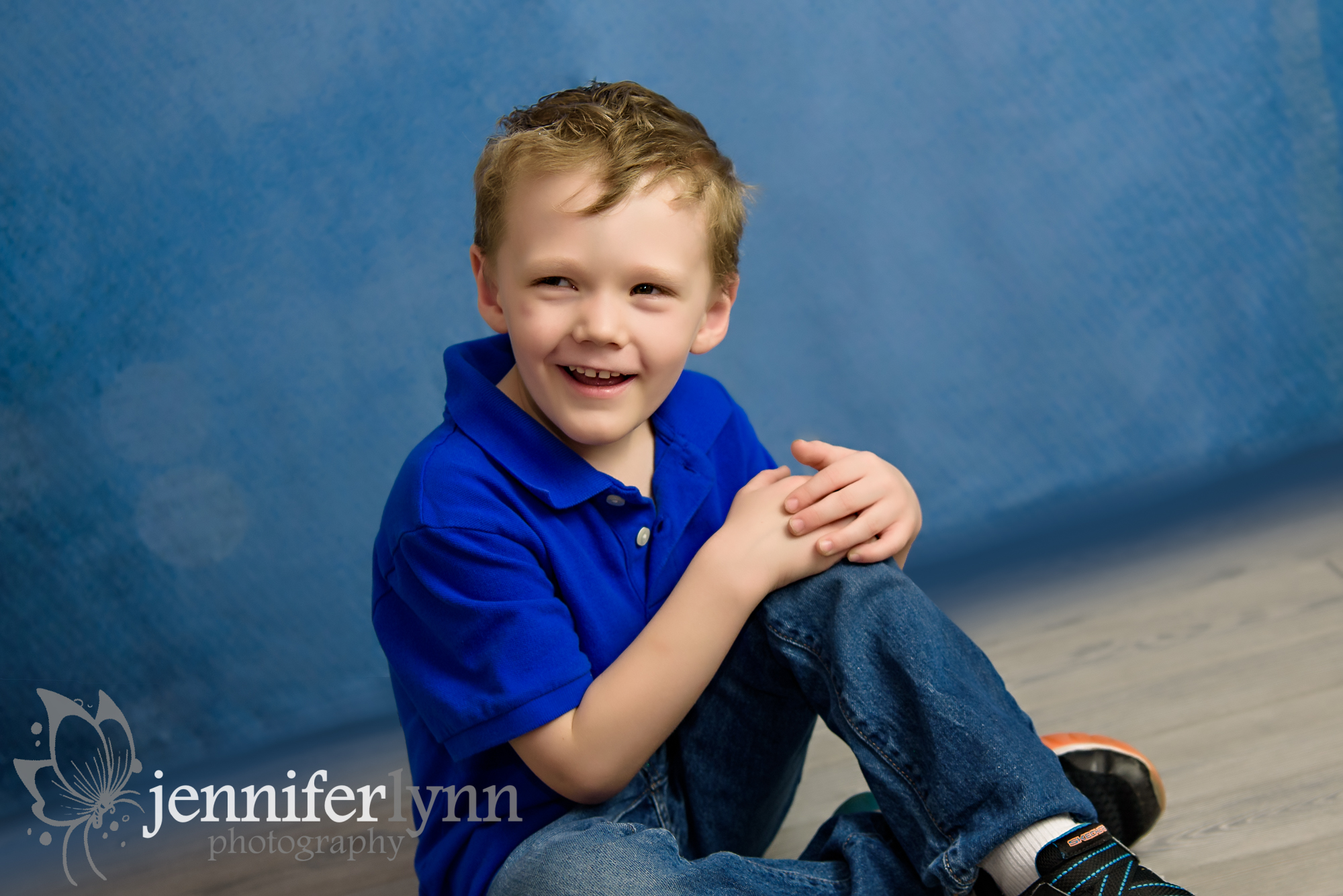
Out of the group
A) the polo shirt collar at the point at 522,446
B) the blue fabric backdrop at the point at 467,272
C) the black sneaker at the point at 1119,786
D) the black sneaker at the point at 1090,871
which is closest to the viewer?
the black sneaker at the point at 1090,871

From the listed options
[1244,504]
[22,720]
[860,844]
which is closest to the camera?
[860,844]

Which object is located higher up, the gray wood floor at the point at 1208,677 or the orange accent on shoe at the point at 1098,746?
the orange accent on shoe at the point at 1098,746

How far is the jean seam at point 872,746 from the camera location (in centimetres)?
77

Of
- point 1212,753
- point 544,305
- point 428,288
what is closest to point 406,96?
point 428,288

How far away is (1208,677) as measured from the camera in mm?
1287

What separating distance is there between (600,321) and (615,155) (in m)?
0.12

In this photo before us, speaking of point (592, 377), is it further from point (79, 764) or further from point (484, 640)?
point (79, 764)

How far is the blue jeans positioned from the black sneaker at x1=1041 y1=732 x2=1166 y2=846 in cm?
21

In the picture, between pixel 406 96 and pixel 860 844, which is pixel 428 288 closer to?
pixel 406 96

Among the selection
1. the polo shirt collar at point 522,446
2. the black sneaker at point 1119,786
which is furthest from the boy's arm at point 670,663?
the black sneaker at point 1119,786

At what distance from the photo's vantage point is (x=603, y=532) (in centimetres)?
89

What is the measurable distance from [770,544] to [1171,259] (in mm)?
1232

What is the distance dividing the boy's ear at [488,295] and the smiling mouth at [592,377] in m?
0.07

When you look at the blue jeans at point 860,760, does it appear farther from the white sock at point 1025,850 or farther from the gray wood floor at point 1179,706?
the gray wood floor at point 1179,706
